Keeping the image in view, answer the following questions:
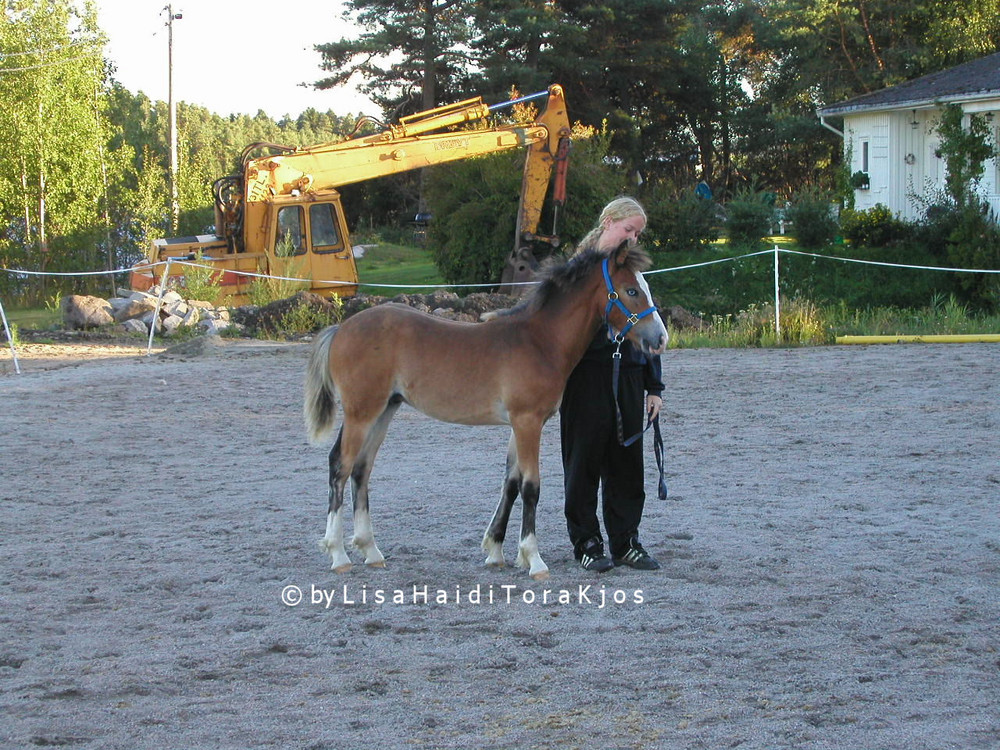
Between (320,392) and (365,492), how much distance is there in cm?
65

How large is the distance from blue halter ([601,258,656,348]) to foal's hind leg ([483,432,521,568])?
2.71ft

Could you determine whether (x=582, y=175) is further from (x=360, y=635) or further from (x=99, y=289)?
(x=360, y=635)

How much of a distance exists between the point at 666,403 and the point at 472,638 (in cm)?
721

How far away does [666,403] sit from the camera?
12.0 meters

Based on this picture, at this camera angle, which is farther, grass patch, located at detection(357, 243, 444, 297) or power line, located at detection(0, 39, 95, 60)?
power line, located at detection(0, 39, 95, 60)

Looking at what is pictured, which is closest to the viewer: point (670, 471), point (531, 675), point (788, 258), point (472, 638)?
point (531, 675)

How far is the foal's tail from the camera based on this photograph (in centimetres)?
637

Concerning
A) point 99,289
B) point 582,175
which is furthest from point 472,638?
point 99,289

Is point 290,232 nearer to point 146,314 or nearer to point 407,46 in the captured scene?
point 146,314

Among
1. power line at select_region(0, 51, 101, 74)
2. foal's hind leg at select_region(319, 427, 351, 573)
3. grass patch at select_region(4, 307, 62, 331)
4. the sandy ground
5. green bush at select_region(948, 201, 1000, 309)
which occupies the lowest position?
the sandy ground

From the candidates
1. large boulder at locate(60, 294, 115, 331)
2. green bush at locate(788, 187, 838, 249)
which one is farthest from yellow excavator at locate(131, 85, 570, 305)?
green bush at locate(788, 187, 838, 249)

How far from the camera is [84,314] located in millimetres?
19422

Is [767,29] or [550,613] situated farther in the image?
[767,29]

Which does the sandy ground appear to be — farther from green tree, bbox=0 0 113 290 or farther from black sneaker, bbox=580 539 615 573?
green tree, bbox=0 0 113 290
